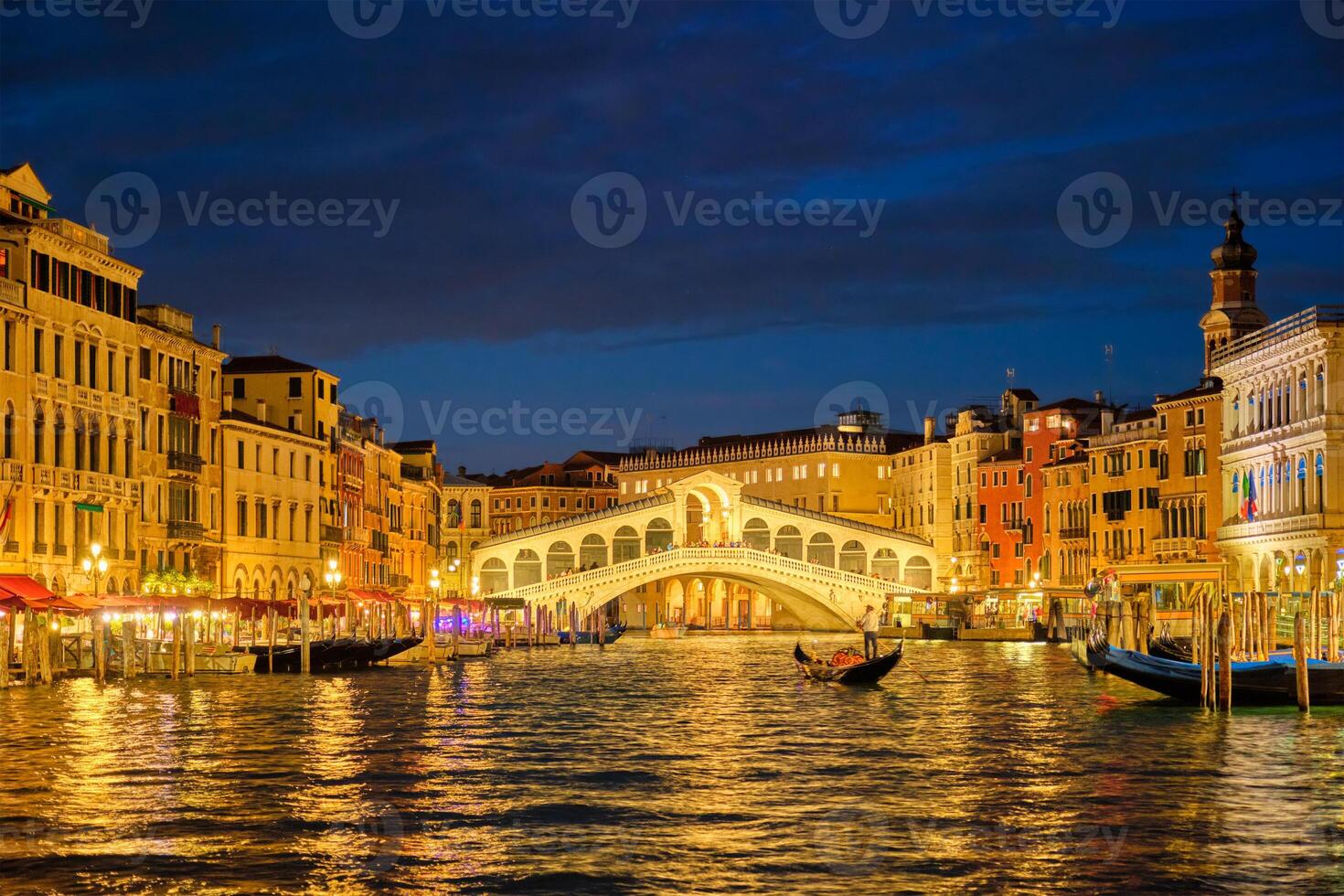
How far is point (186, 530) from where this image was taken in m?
46.9

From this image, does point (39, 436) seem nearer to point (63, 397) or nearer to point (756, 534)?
point (63, 397)

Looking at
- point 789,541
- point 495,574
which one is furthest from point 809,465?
point 495,574

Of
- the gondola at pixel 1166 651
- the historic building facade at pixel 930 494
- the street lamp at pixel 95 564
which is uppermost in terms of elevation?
the historic building facade at pixel 930 494

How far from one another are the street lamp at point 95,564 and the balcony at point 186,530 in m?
5.75

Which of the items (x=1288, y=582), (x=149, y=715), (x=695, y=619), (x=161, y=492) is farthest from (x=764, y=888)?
(x=695, y=619)

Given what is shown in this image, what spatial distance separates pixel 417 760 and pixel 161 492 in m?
26.5

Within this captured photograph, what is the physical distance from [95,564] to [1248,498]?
3053cm

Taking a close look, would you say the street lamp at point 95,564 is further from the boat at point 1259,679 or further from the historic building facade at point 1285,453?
the historic building facade at point 1285,453

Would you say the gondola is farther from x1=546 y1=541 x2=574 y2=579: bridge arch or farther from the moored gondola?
x1=546 y1=541 x2=574 y2=579: bridge arch

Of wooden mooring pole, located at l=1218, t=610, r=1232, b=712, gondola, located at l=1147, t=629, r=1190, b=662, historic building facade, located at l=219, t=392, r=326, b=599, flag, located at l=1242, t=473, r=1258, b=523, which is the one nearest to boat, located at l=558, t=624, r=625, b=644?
historic building facade, located at l=219, t=392, r=326, b=599

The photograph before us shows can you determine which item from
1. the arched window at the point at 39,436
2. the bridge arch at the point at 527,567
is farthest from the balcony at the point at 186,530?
the bridge arch at the point at 527,567

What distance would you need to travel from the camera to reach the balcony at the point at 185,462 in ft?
152

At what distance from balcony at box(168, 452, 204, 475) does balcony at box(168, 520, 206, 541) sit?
1208mm

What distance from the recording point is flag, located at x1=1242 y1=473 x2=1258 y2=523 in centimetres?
5347
